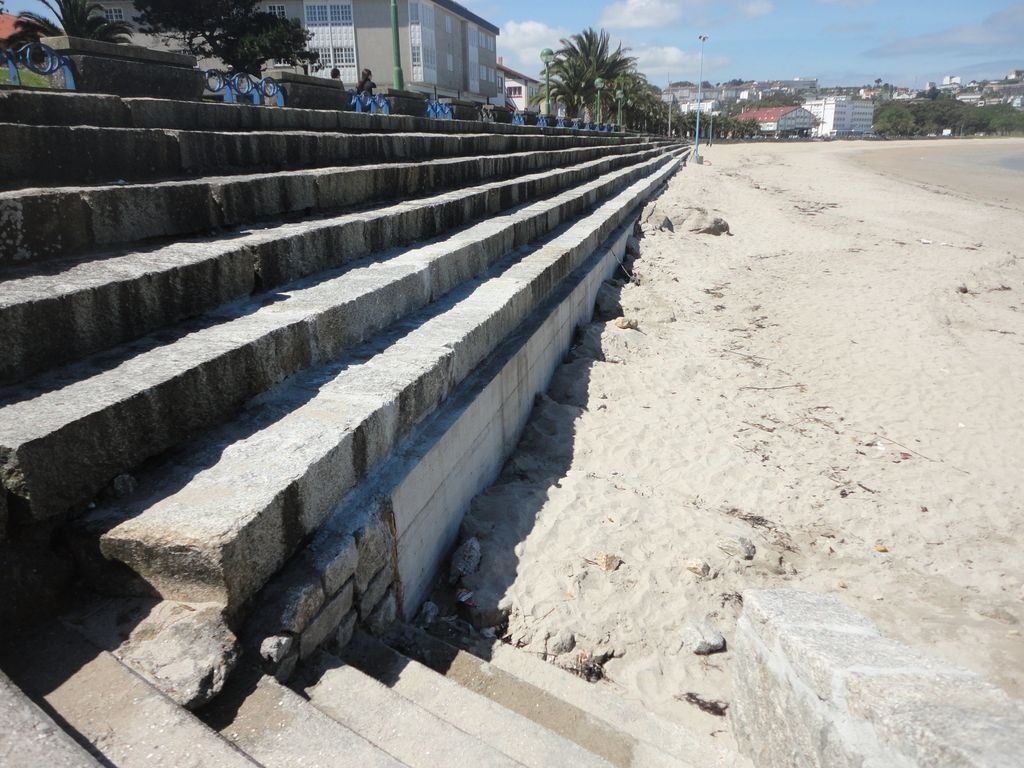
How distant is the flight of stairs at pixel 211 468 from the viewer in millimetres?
1721

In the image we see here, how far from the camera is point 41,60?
504 centimetres

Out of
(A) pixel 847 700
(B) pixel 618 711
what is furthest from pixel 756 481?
(A) pixel 847 700

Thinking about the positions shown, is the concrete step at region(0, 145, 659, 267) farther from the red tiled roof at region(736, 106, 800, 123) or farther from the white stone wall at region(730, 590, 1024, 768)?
the red tiled roof at region(736, 106, 800, 123)

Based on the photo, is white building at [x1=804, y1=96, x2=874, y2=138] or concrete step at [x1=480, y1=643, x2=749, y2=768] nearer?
concrete step at [x1=480, y1=643, x2=749, y2=768]

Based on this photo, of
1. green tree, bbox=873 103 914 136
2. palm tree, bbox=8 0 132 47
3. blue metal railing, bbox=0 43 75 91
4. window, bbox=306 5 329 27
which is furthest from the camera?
green tree, bbox=873 103 914 136

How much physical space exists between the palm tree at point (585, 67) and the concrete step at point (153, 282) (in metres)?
37.9

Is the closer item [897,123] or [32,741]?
[32,741]

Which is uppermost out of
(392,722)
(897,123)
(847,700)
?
(897,123)

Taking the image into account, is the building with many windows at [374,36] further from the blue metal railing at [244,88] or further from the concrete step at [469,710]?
the concrete step at [469,710]

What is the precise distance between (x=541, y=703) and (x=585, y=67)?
41.4m

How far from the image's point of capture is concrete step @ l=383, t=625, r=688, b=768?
2291 millimetres

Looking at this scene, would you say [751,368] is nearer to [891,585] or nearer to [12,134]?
[891,585]

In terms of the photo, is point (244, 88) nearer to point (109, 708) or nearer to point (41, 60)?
point (41, 60)

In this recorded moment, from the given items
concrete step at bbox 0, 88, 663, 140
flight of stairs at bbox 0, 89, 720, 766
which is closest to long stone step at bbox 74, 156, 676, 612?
flight of stairs at bbox 0, 89, 720, 766
